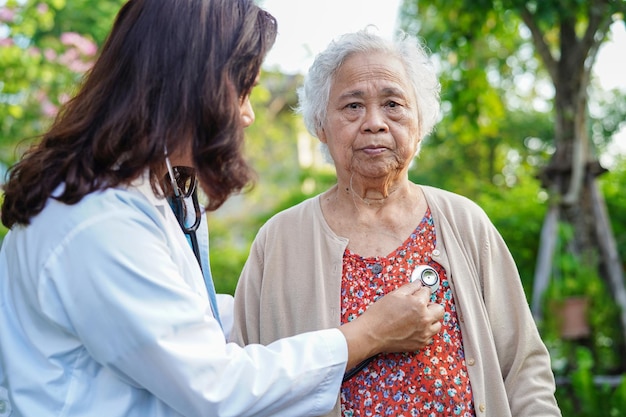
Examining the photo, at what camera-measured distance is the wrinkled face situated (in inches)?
95.3

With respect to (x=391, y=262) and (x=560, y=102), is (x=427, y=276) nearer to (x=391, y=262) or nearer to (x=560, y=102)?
(x=391, y=262)

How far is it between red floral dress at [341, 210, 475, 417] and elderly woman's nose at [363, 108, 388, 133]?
0.43 meters

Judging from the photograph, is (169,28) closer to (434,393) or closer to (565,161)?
(434,393)

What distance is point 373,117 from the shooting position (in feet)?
7.92

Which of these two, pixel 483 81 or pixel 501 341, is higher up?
pixel 483 81

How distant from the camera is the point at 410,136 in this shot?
96.7 inches

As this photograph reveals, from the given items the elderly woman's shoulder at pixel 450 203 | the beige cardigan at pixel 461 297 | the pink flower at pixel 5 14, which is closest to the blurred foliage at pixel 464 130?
the pink flower at pixel 5 14

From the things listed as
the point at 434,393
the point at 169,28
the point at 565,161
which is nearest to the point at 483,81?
the point at 565,161

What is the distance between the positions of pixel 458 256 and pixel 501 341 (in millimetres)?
296

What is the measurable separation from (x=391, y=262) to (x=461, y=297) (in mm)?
239

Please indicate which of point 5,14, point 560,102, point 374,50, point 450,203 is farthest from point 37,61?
point 450,203

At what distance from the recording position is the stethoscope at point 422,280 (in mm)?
2180

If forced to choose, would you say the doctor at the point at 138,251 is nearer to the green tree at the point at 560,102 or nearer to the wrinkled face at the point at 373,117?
the wrinkled face at the point at 373,117

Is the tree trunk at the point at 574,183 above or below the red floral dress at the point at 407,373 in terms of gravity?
above
